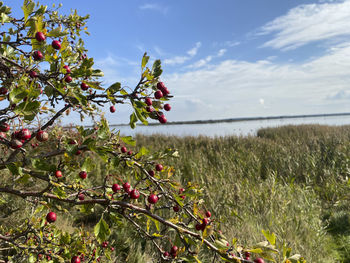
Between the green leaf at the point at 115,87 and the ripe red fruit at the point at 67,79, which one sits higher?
the ripe red fruit at the point at 67,79

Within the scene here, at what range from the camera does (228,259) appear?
3.77ft

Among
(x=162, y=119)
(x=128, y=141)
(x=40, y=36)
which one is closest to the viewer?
(x=40, y=36)

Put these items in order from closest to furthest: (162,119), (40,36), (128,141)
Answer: (40,36)
(128,141)
(162,119)

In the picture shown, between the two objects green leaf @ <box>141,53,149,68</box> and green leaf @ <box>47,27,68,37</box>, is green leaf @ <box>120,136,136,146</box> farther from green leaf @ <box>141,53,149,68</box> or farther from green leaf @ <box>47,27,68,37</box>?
green leaf @ <box>47,27,68,37</box>

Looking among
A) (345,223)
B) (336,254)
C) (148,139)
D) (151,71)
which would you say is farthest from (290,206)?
(148,139)

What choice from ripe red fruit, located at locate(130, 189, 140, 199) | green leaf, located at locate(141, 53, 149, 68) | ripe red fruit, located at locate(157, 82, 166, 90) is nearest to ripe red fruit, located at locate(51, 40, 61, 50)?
green leaf, located at locate(141, 53, 149, 68)

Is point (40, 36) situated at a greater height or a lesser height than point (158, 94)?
greater

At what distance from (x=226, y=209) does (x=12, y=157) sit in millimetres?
3672

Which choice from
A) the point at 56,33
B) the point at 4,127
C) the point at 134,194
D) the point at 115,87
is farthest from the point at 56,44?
the point at 134,194

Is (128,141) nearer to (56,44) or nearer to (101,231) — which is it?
(101,231)

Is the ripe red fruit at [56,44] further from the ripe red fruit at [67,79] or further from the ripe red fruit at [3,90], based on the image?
the ripe red fruit at [3,90]

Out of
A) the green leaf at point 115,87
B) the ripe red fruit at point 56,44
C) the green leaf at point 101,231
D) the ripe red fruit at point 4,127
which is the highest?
the ripe red fruit at point 56,44

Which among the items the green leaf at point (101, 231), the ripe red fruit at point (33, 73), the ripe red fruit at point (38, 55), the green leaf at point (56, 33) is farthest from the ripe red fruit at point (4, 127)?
the green leaf at point (101, 231)

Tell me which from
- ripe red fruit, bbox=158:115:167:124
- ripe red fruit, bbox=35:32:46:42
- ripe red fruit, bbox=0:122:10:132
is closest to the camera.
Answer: ripe red fruit, bbox=35:32:46:42
